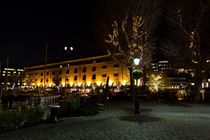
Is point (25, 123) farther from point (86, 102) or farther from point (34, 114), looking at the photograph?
point (86, 102)

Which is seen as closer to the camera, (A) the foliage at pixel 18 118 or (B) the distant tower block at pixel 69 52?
(A) the foliage at pixel 18 118

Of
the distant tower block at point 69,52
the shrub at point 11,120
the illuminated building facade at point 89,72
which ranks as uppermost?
the distant tower block at point 69,52

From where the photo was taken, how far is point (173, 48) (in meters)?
21.9

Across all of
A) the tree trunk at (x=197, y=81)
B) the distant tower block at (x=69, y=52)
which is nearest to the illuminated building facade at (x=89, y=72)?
the distant tower block at (x=69, y=52)

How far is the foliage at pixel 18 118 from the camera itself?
808cm

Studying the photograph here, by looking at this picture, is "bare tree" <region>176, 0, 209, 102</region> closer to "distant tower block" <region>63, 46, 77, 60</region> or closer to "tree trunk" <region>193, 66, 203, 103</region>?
"tree trunk" <region>193, 66, 203, 103</region>

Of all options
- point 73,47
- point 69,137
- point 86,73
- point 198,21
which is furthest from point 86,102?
point 73,47

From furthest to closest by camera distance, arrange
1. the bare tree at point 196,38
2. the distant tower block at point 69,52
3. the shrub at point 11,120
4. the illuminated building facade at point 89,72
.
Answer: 1. the distant tower block at point 69,52
2. the illuminated building facade at point 89,72
3. the bare tree at point 196,38
4. the shrub at point 11,120

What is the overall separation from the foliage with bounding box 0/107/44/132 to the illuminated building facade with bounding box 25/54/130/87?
3602 centimetres

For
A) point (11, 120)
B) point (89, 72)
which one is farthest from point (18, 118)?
point (89, 72)

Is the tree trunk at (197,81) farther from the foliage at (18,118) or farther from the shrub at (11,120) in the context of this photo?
the shrub at (11,120)

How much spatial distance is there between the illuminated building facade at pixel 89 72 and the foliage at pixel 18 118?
118 ft

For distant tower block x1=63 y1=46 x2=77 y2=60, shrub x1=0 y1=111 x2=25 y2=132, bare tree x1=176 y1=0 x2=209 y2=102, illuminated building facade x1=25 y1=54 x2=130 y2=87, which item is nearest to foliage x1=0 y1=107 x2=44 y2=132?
shrub x1=0 y1=111 x2=25 y2=132

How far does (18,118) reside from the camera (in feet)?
28.2
